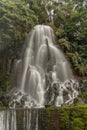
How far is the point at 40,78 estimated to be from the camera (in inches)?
A: 943

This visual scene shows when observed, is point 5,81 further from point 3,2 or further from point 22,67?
point 3,2

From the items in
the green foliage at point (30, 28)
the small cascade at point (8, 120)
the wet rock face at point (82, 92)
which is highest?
the green foliage at point (30, 28)

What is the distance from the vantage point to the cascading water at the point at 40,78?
2138cm

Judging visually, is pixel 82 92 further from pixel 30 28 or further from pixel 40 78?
pixel 30 28

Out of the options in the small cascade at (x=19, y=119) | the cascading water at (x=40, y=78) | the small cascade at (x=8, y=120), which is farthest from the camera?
the cascading water at (x=40, y=78)

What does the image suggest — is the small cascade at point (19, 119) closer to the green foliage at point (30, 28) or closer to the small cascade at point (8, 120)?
the small cascade at point (8, 120)

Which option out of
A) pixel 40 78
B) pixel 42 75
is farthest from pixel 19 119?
pixel 42 75

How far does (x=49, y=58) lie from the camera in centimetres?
2603

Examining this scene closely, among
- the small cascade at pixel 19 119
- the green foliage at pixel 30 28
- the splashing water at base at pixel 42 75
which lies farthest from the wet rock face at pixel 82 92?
the small cascade at pixel 19 119

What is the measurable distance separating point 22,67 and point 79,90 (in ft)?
17.0

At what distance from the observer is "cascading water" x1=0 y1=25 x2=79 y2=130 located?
70.1 ft

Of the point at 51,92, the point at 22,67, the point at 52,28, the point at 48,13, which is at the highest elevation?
the point at 48,13

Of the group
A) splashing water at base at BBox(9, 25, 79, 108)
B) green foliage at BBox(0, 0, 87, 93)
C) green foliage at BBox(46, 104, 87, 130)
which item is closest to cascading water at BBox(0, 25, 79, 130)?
splashing water at base at BBox(9, 25, 79, 108)

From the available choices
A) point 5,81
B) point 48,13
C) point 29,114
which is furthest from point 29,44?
point 29,114
